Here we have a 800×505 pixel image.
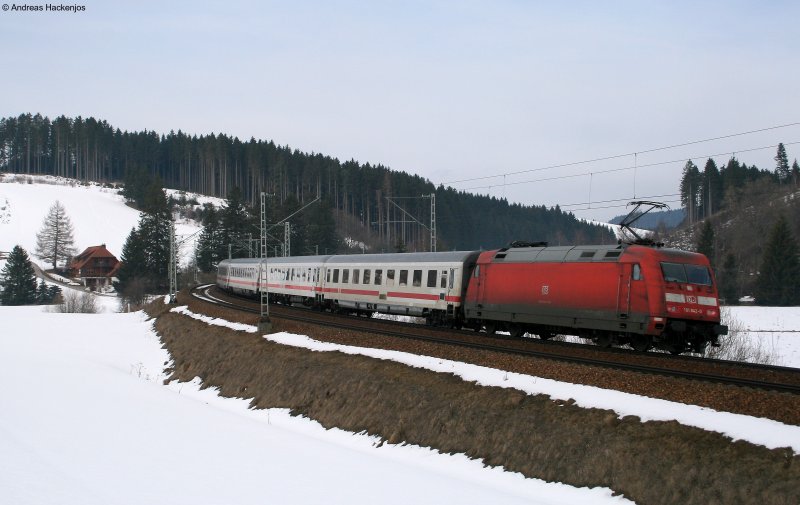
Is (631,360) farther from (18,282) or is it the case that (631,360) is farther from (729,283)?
(18,282)

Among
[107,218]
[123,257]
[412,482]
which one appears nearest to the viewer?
[412,482]

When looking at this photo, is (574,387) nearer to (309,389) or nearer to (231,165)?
(309,389)

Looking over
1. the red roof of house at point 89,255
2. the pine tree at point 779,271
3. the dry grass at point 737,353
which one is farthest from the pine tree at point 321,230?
the dry grass at point 737,353

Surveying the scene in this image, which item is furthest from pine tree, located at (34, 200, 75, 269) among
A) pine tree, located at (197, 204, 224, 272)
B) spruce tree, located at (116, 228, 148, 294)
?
spruce tree, located at (116, 228, 148, 294)

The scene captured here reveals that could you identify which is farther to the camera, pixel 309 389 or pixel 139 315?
pixel 139 315

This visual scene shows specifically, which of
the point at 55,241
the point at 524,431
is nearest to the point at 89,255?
the point at 55,241

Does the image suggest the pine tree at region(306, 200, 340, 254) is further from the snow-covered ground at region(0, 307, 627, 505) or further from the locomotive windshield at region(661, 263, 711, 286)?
the locomotive windshield at region(661, 263, 711, 286)

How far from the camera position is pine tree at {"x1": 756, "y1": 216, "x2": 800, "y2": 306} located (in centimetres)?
6588

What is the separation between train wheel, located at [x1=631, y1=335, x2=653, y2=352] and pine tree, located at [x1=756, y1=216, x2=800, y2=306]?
52.3 metres

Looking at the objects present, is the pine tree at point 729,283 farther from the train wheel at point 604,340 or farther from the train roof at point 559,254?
the train wheel at point 604,340

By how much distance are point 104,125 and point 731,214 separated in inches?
5530

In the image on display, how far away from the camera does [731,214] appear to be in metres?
98.6

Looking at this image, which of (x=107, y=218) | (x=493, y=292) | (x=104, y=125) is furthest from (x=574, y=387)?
(x=104, y=125)

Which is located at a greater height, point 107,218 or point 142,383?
point 107,218
